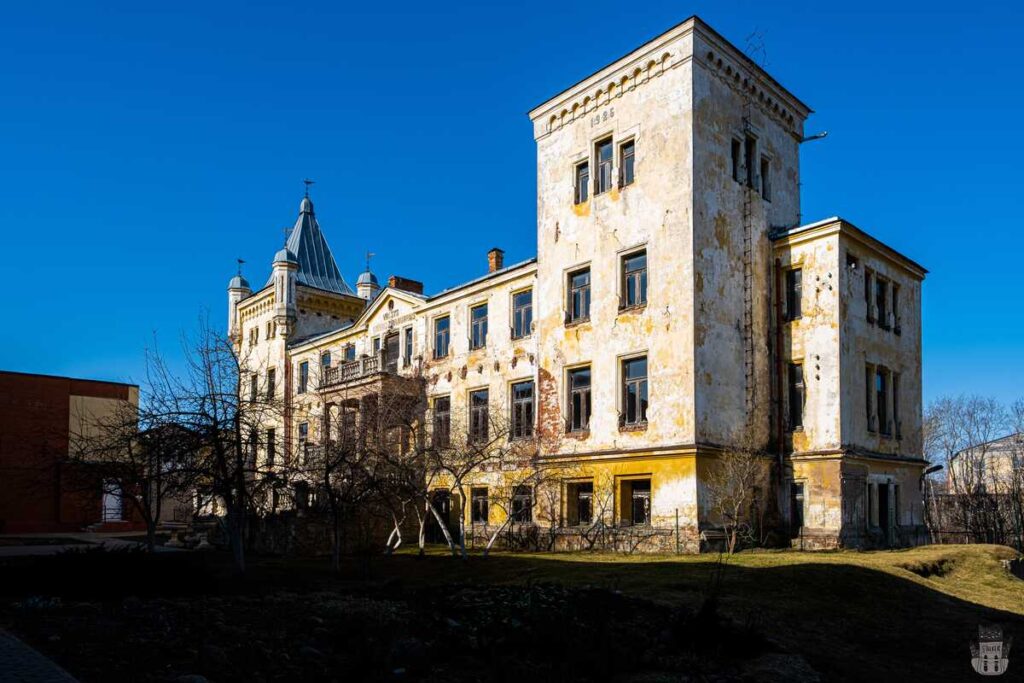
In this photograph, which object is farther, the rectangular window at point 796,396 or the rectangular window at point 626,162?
the rectangular window at point 626,162

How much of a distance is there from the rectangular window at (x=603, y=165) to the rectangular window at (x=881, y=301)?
9723 millimetres

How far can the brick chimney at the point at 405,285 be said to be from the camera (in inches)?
1576

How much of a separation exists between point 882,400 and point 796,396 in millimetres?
3798

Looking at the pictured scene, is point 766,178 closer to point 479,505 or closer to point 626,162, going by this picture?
point 626,162

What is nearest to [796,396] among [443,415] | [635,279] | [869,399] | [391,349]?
[869,399]

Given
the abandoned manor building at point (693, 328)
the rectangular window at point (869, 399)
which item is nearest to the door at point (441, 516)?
the abandoned manor building at point (693, 328)

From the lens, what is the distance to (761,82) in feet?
95.9

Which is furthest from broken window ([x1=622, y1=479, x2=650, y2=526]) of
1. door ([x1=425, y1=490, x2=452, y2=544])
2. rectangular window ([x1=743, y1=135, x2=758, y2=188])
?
rectangular window ([x1=743, y1=135, x2=758, y2=188])

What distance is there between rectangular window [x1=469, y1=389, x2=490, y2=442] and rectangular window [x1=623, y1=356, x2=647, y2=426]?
7.25 m

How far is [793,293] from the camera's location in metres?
27.8

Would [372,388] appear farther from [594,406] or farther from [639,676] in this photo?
[639,676]

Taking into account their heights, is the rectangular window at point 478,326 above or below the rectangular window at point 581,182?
below

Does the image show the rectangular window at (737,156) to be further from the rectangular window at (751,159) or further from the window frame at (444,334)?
the window frame at (444,334)

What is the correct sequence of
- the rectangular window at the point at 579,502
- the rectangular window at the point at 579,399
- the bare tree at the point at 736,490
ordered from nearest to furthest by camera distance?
the bare tree at the point at 736,490
the rectangular window at the point at 579,502
the rectangular window at the point at 579,399
